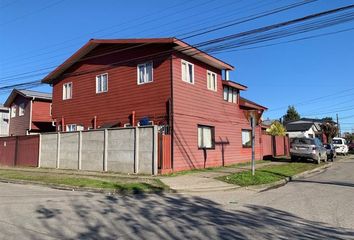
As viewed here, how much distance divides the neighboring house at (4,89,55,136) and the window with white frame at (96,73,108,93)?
9.13 metres

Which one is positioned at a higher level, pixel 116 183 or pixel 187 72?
pixel 187 72

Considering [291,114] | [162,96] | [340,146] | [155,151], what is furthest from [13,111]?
[291,114]

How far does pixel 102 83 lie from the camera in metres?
24.5

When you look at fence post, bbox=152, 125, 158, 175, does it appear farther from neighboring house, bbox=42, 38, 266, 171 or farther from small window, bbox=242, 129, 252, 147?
small window, bbox=242, 129, 252, 147

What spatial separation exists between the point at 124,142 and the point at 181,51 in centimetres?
589

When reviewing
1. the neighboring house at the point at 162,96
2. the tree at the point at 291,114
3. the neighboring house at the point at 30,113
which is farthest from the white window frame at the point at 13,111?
the tree at the point at 291,114

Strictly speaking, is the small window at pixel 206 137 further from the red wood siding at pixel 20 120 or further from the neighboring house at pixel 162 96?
the red wood siding at pixel 20 120

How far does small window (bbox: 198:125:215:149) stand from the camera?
22370mm

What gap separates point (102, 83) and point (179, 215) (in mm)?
16568

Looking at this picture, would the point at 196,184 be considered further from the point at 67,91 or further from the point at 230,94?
the point at 67,91

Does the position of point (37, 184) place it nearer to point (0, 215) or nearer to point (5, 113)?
point (0, 215)

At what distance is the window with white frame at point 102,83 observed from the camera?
2427 centimetres

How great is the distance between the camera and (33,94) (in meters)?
33.0

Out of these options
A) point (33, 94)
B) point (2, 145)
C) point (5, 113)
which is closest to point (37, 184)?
point (2, 145)
